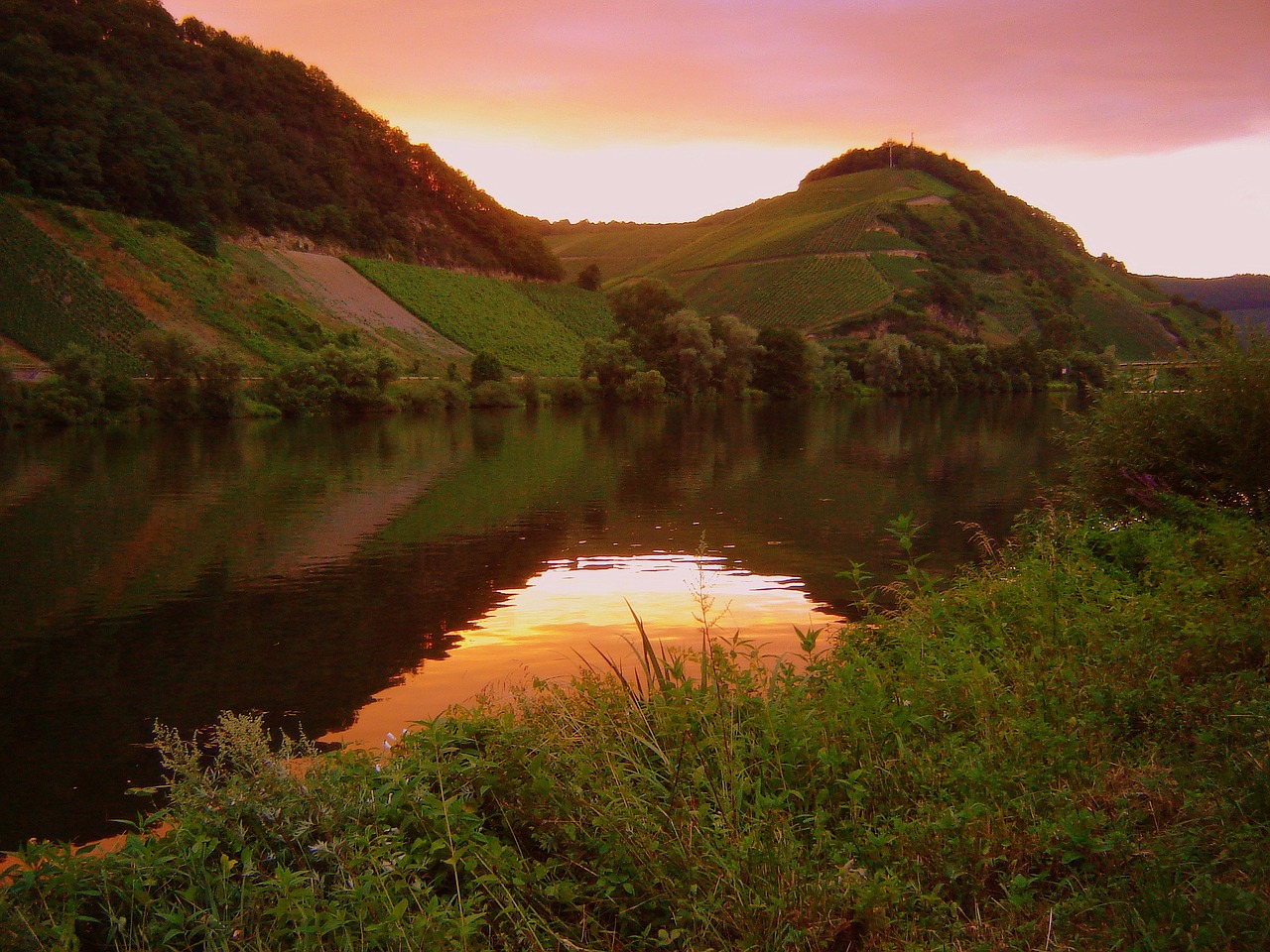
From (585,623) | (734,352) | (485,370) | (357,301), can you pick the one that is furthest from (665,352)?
(585,623)

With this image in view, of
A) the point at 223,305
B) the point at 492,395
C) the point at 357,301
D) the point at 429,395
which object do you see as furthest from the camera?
the point at 357,301

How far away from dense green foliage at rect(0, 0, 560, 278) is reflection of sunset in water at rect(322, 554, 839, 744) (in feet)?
293

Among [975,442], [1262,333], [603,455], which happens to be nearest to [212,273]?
[603,455]

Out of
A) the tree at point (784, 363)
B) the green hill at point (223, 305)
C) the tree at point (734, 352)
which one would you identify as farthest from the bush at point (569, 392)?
the tree at point (784, 363)

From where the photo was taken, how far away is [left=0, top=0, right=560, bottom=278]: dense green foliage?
313 feet

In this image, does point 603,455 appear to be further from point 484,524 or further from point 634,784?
point 634,784

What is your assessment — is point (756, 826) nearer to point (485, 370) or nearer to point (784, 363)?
point (485, 370)

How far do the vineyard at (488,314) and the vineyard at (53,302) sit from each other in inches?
1655

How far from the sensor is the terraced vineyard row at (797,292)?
152m

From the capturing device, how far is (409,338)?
375 ft

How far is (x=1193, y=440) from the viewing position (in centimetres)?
1518

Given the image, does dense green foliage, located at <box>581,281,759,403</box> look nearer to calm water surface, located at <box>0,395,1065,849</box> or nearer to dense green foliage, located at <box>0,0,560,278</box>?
dense green foliage, located at <box>0,0,560,278</box>

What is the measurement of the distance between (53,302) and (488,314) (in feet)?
196

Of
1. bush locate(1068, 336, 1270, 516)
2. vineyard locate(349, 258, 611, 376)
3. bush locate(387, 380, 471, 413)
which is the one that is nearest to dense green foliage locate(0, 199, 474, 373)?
bush locate(387, 380, 471, 413)
